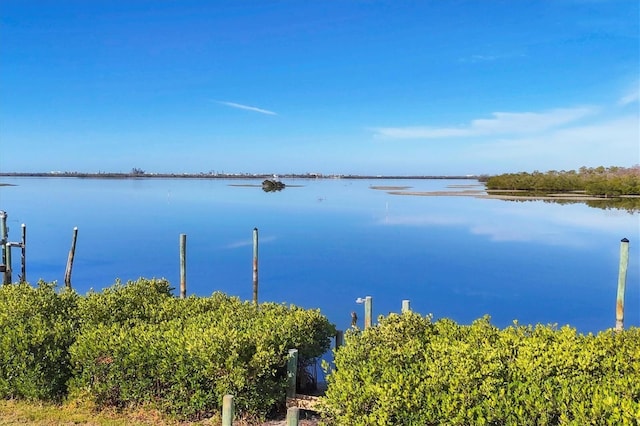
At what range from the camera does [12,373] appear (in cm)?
660

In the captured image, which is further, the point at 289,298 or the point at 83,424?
the point at 289,298

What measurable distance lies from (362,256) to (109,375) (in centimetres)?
1615

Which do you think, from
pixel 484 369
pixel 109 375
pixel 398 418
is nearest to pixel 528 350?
pixel 484 369

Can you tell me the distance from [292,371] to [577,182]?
6777 cm

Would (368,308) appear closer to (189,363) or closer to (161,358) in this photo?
(189,363)

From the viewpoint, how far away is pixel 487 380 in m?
4.85

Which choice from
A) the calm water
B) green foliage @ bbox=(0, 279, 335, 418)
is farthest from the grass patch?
the calm water

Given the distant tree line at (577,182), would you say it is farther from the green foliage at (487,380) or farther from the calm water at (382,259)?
the green foliage at (487,380)

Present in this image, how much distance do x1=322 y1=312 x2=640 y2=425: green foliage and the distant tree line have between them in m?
58.4

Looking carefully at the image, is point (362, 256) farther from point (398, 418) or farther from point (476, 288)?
point (398, 418)

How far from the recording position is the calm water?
15203 millimetres

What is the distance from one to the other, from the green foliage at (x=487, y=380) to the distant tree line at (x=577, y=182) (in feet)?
192

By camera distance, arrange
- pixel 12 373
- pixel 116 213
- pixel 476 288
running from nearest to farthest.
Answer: pixel 12 373
pixel 476 288
pixel 116 213

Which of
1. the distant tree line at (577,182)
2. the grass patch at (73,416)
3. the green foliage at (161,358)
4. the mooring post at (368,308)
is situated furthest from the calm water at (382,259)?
the distant tree line at (577,182)
